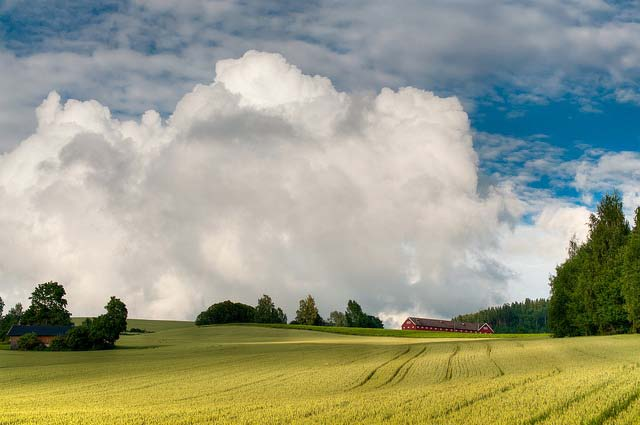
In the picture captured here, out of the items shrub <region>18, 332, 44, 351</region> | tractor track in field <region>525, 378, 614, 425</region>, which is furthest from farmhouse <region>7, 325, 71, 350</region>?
tractor track in field <region>525, 378, 614, 425</region>

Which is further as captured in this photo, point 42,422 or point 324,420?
point 42,422

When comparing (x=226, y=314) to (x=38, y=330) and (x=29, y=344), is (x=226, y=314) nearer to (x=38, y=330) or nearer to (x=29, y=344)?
(x=38, y=330)

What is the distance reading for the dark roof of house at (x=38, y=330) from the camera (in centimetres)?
10006

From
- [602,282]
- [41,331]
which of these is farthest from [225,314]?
[602,282]

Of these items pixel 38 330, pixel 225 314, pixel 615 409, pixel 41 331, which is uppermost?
pixel 225 314

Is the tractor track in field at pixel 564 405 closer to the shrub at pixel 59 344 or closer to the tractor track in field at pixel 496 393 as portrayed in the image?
the tractor track in field at pixel 496 393

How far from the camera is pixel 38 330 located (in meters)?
101

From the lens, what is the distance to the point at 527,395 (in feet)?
71.0

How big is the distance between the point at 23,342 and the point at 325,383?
7178cm

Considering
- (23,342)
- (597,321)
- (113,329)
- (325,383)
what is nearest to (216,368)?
(325,383)

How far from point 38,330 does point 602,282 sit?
9088cm

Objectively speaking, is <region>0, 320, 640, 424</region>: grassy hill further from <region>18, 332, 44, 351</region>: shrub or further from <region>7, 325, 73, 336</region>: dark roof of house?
<region>7, 325, 73, 336</region>: dark roof of house

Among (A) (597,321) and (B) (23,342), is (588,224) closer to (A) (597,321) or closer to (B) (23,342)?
(A) (597,321)

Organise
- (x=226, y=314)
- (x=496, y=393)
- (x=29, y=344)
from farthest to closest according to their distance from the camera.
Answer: (x=226, y=314)
(x=29, y=344)
(x=496, y=393)
